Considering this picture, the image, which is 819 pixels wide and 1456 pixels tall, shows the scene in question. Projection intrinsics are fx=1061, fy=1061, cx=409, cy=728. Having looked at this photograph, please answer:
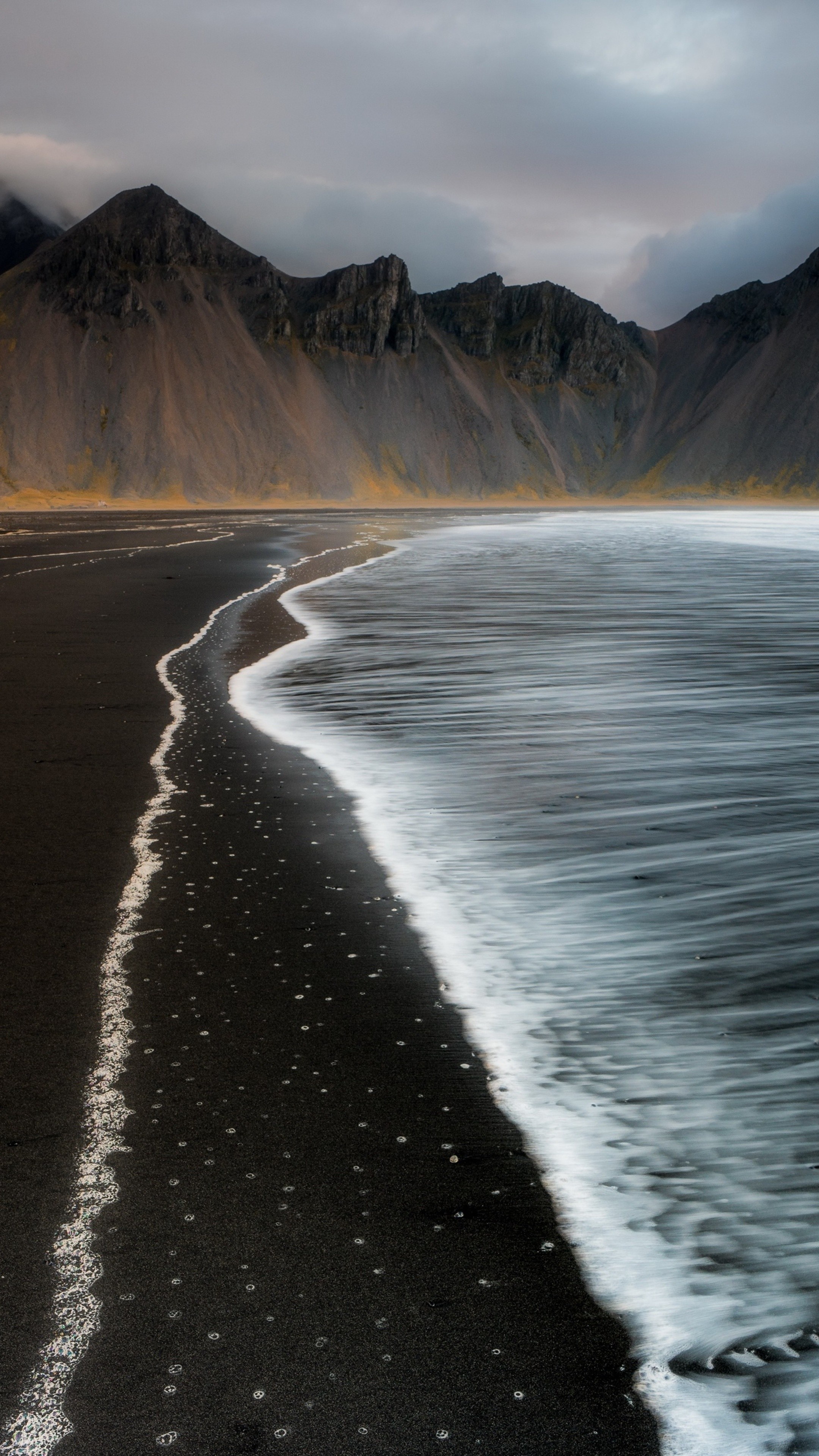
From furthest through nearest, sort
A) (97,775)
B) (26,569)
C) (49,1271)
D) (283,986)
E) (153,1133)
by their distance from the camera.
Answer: (26,569) → (97,775) → (283,986) → (153,1133) → (49,1271)

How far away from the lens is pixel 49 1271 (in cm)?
279

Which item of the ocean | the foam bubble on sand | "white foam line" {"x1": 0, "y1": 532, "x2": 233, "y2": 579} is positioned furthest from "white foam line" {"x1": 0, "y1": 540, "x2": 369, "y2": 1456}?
"white foam line" {"x1": 0, "y1": 532, "x2": 233, "y2": 579}

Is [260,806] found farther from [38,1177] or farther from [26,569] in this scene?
[26,569]

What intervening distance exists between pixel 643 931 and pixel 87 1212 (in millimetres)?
3263

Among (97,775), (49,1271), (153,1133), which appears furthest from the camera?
(97,775)

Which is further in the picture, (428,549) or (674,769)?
(428,549)

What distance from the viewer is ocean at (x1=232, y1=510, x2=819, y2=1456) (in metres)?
2.83

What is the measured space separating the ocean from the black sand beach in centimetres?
19

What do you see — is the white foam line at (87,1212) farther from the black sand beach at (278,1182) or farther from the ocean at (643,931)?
the ocean at (643,931)

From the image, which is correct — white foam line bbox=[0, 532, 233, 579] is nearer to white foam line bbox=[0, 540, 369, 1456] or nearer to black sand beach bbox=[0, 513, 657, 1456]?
black sand beach bbox=[0, 513, 657, 1456]

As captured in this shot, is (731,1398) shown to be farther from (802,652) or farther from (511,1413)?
(802,652)

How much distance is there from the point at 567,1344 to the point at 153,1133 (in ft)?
→ 4.92

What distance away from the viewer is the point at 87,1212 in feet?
9.98

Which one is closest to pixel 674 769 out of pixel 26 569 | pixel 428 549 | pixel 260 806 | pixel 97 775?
pixel 260 806
